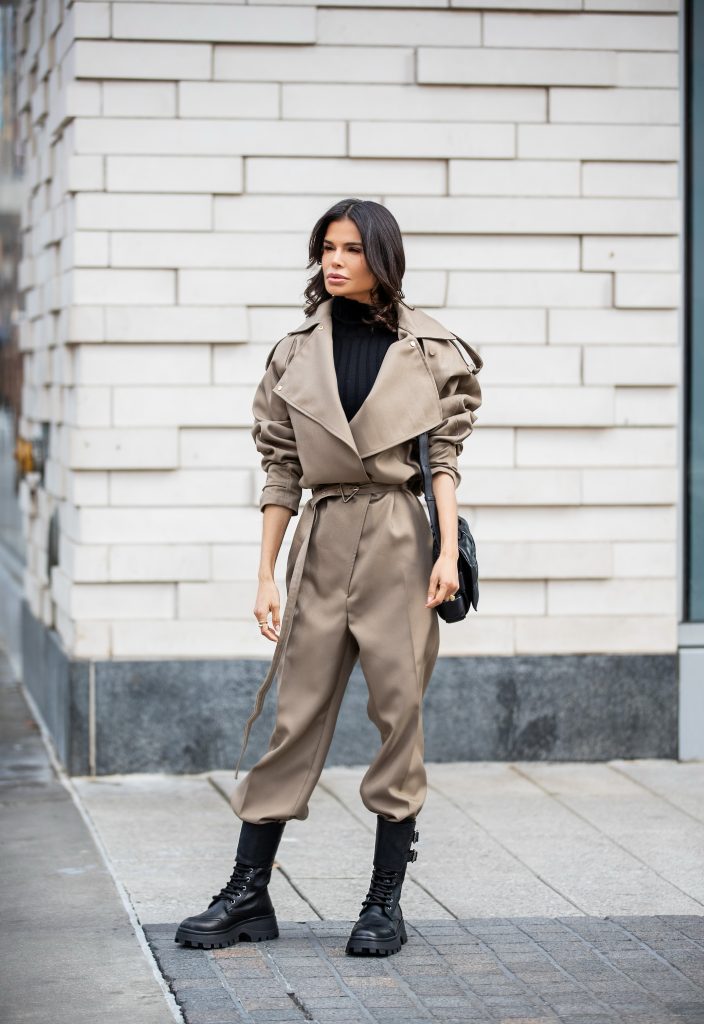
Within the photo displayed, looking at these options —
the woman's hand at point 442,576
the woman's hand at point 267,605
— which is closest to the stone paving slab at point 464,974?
the woman's hand at point 267,605

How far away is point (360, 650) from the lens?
189 inches

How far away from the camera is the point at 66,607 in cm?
740

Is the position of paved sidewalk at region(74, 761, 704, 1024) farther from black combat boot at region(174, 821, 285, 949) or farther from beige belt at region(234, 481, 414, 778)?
beige belt at region(234, 481, 414, 778)

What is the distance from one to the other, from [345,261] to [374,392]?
1.22 feet

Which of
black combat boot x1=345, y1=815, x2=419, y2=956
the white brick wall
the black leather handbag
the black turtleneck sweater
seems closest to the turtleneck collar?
the black turtleneck sweater

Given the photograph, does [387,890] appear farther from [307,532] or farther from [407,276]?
[407,276]

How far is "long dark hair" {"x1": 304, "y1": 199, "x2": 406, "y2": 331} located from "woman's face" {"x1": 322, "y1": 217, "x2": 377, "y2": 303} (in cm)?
2

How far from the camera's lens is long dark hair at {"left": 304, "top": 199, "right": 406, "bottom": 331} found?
4.72 meters

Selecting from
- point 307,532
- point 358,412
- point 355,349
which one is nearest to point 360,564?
point 307,532

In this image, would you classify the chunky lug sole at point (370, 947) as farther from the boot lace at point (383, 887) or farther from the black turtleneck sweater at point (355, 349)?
the black turtleneck sweater at point (355, 349)

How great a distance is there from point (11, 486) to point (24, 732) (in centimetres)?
448

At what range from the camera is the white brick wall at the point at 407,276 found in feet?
23.2

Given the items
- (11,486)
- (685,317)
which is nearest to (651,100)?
(685,317)

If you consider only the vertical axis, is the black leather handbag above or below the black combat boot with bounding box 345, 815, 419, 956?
above
